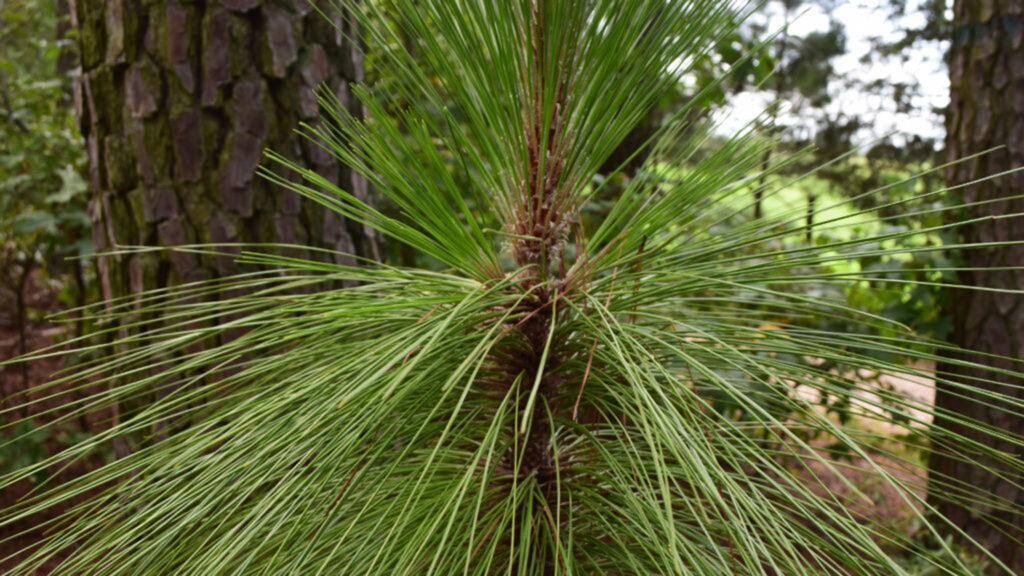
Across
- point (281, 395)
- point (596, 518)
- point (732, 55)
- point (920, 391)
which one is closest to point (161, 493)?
point (281, 395)

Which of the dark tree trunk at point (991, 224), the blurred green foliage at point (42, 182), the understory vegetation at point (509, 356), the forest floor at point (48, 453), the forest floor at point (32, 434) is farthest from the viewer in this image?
the blurred green foliage at point (42, 182)

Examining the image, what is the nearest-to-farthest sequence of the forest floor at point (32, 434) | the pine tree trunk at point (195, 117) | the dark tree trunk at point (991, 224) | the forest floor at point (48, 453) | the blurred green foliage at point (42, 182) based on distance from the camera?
the pine tree trunk at point (195, 117)
the forest floor at point (48, 453)
the forest floor at point (32, 434)
the dark tree trunk at point (991, 224)
the blurred green foliage at point (42, 182)

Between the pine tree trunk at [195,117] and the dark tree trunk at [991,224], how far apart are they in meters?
2.15

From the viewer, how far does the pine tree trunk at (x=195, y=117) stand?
1.40m

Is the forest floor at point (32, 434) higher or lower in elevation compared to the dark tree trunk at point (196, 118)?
lower

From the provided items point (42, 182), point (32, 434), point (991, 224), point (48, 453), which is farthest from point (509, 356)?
point (42, 182)

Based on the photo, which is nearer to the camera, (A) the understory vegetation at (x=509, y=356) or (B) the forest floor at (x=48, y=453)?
(A) the understory vegetation at (x=509, y=356)

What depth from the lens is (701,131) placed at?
3.21 ft

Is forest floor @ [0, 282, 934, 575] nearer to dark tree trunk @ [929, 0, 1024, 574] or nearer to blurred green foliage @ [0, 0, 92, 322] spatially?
dark tree trunk @ [929, 0, 1024, 574]

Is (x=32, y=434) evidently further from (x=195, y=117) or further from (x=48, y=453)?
(x=48, y=453)

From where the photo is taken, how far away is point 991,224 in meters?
2.16

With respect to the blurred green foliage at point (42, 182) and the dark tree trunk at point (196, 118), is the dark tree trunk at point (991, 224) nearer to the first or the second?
the dark tree trunk at point (196, 118)

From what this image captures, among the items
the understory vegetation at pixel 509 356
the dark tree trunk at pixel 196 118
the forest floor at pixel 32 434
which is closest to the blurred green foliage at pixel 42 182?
the forest floor at pixel 32 434

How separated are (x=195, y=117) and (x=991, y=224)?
8.01 ft
